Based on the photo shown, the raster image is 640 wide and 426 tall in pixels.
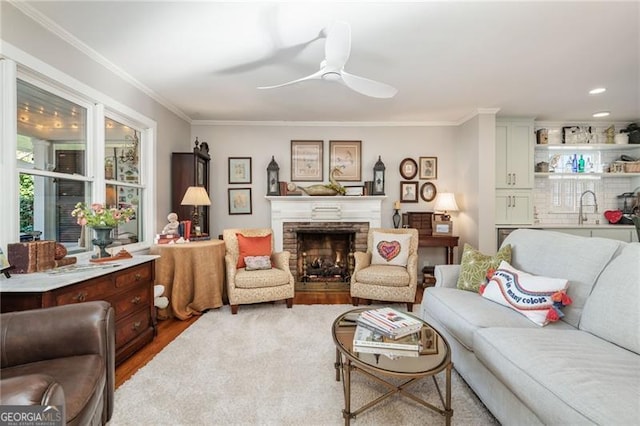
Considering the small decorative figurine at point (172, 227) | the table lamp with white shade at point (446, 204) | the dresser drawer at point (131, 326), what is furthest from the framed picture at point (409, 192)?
the dresser drawer at point (131, 326)

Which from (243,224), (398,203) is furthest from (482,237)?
(243,224)

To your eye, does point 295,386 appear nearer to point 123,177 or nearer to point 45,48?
point 123,177

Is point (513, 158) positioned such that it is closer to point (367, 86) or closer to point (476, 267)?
point (476, 267)

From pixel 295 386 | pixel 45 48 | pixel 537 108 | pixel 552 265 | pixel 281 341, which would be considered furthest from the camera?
pixel 537 108

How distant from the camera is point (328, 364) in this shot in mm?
2020

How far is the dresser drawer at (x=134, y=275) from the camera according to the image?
6.92ft

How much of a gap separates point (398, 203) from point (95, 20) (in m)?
3.85

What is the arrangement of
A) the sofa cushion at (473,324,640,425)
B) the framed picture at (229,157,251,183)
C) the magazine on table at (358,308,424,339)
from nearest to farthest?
the sofa cushion at (473,324,640,425) < the magazine on table at (358,308,424,339) < the framed picture at (229,157,251,183)

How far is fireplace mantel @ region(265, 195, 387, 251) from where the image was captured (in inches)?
164

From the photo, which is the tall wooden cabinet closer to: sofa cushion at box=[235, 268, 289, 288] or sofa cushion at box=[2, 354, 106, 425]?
sofa cushion at box=[235, 268, 289, 288]

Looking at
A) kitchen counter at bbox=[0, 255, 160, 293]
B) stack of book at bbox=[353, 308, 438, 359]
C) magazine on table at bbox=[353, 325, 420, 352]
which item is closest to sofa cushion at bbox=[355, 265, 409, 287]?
stack of book at bbox=[353, 308, 438, 359]

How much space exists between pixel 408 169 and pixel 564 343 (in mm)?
3385

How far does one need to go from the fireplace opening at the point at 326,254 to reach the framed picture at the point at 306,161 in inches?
35.7

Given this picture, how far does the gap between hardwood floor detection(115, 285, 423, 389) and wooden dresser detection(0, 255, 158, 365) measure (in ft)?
0.21
